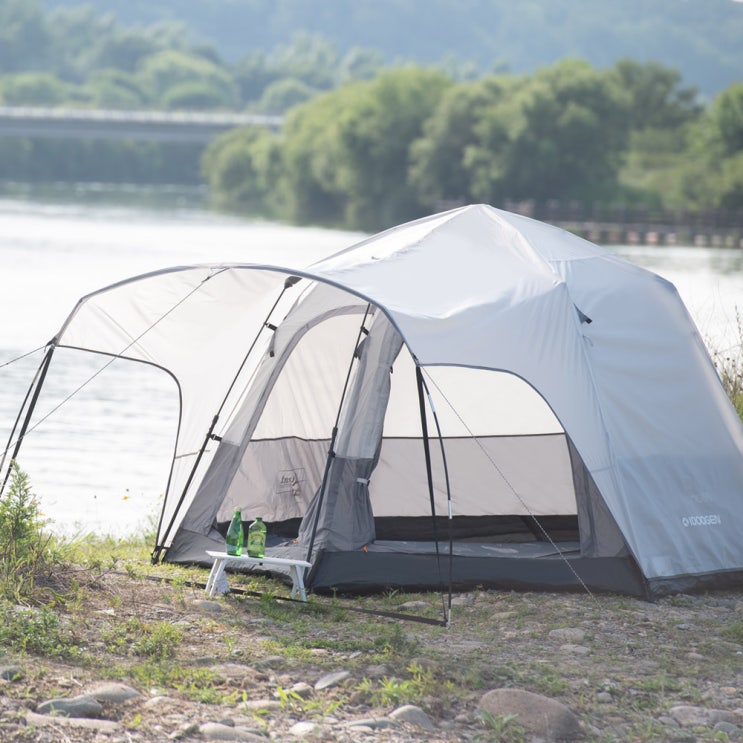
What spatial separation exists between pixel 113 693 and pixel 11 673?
416 mm

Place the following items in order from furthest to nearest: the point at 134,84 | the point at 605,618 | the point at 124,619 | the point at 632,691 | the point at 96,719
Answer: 1. the point at 134,84
2. the point at 605,618
3. the point at 124,619
4. the point at 632,691
5. the point at 96,719

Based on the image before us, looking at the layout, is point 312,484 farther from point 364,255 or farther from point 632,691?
point 632,691

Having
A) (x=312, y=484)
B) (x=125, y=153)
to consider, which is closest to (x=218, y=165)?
(x=125, y=153)

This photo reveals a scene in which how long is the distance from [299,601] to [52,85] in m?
174

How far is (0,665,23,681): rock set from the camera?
513 centimetres

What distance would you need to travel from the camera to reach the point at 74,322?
7625 millimetres

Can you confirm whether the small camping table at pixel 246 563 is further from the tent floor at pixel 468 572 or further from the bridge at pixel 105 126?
the bridge at pixel 105 126

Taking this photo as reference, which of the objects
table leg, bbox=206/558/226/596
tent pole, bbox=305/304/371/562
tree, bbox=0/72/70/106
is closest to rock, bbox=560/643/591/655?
tent pole, bbox=305/304/371/562

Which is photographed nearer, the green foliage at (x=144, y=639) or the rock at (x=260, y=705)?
the rock at (x=260, y=705)

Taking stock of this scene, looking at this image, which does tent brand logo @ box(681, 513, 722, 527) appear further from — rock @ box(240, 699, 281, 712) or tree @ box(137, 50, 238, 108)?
tree @ box(137, 50, 238, 108)

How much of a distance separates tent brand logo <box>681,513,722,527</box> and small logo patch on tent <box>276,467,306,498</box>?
2348 millimetres

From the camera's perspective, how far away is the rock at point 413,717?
5066 mm

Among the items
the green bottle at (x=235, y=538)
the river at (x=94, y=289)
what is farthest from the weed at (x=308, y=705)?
the river at (x=94, y=289)

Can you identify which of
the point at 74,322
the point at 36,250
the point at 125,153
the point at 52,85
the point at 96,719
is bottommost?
the point at 96,719
